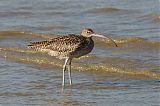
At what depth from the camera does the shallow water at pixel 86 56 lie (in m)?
10.8

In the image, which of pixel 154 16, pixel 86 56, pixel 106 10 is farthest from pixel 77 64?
pixel 106 10

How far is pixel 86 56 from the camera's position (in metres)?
13.9

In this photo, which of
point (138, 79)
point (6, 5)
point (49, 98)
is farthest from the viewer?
point (6, 5)

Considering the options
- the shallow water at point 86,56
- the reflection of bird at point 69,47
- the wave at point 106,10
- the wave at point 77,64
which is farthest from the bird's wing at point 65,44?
the wave at point 106,10

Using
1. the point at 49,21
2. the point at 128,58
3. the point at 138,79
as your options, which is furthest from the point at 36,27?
the point at 138,79

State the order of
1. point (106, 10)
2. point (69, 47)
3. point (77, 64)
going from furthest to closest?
point (106, 10) < point (77, 64) < point (69, 47)

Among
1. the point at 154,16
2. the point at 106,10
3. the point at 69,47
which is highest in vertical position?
the point at 106,10

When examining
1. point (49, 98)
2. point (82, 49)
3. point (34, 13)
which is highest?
point (34, 13)

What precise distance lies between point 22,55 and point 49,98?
3638 mm

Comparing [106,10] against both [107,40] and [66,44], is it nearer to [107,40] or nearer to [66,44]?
[107,40]

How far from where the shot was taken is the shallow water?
35.4ft

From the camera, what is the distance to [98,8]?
61.1 ft

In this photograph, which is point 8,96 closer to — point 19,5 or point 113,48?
point 113,48

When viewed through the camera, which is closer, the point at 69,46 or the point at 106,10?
the point at 69,46
